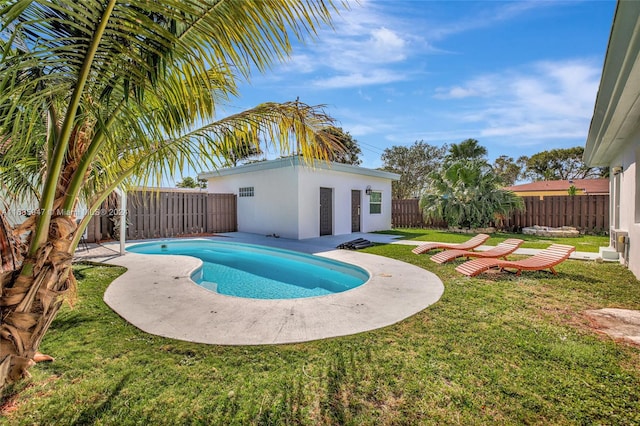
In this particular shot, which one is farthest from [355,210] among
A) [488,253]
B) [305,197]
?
[488,253]

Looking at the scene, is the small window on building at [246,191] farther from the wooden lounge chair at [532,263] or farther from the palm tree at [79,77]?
the palm tree at [79,77]

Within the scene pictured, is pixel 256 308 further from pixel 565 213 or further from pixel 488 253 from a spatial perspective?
pixel 565 213

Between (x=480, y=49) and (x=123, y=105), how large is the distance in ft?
39.2

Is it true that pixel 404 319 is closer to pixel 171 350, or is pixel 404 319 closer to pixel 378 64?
pixel 171 350

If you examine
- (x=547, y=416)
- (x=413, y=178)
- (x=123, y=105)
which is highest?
(x=413, y=178)

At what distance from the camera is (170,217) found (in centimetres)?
1511

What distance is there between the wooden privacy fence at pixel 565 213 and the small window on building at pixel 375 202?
7.00 m

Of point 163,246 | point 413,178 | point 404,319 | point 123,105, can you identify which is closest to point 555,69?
point 404,319

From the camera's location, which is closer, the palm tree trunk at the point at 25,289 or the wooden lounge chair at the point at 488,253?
the palm tree trunk at the point at 25,289

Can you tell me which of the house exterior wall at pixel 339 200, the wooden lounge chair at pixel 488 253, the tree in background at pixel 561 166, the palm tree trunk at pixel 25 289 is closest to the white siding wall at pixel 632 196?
the wooden lounge chair at pixel 488 253

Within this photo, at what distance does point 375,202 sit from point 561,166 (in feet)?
139

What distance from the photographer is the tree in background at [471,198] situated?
15.9 m

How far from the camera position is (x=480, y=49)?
10.6 m

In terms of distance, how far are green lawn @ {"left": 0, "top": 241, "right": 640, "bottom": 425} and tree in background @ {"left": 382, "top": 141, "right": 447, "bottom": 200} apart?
29.9m
